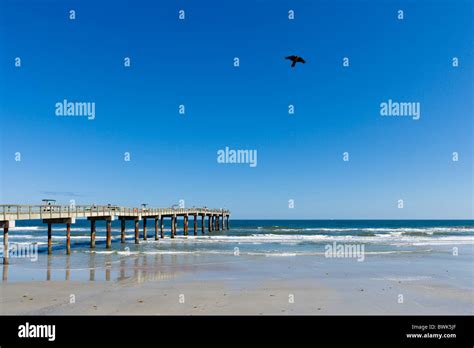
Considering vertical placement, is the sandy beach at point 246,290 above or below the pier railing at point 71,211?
below

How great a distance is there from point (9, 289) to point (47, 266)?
8.02 meters

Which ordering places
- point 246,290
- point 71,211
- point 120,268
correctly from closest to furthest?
point 246,290 < point 120,268 < point 71,211

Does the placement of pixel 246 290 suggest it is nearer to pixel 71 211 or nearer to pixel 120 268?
pixel 120 268

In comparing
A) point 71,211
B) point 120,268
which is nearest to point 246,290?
point 120,268

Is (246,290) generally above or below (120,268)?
above

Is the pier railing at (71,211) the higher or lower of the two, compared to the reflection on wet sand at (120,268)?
higher

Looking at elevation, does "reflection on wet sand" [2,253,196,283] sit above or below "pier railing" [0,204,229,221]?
below

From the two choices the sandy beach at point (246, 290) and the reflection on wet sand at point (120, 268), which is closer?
the sandy beach at point (246, 290)

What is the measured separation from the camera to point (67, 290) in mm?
17438

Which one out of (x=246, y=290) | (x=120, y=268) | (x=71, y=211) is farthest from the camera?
(x=71, y=211)

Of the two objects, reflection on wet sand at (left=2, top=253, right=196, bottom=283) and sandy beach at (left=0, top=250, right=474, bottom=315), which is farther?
reflection on wet sand at (left=2, top=253, right=196, bottom=283)
